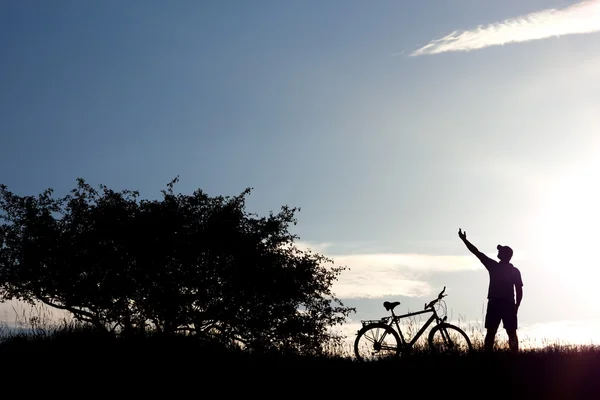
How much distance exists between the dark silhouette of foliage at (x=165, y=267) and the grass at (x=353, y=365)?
14288 millimetres

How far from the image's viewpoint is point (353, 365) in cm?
1352

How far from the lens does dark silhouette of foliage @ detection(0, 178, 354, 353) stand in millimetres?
30391

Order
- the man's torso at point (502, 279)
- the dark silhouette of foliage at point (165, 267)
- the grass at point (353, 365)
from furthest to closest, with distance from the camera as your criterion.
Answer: the dark silhouette of foliage at point (165, 267) < the man's torso at point (502, 279) < the grass at point (353, 365)

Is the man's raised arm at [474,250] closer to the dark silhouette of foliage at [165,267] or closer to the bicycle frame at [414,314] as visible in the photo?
the bicycle frame at [414,314]

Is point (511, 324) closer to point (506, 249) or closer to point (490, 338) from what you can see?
point (490, 338)

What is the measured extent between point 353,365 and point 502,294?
3.76 m

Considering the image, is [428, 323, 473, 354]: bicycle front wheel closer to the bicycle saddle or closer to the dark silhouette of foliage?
the bicycle saddle

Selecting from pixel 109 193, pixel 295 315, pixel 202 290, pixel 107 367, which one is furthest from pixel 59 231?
pixel 107 367

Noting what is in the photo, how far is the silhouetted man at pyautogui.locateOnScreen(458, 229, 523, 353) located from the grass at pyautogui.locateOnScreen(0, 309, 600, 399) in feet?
1.50

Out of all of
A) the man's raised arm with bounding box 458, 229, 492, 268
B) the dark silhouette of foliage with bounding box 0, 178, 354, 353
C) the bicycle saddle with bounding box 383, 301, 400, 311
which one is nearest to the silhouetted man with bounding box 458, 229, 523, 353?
the man's raised arm with bounding box 458, 229, 492, 268

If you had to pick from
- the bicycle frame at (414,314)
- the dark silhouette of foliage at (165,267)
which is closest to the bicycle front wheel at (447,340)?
the bicycle frame at (414,314)

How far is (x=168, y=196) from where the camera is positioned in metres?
32.7

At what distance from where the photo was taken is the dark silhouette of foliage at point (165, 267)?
99.7 ft

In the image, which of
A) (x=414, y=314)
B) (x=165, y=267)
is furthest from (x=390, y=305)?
(x=165, y=267)
